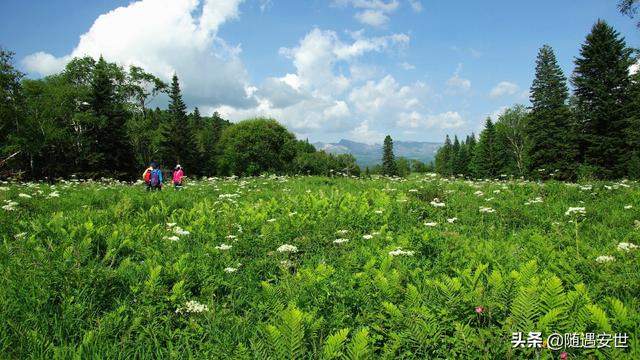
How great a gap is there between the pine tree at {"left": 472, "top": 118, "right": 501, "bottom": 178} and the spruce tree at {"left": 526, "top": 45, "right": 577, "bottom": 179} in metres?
35.4

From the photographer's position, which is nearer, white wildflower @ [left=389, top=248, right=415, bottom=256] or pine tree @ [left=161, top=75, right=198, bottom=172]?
white wildflower @ [left=389, top=248, right=415, bottom=256]

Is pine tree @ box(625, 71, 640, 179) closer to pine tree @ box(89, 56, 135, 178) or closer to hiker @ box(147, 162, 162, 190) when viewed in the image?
hiker @ box(147, 162, 162, 190)

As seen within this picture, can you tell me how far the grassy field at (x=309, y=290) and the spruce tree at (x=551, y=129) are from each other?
37.0m

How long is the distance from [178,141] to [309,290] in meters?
64.6

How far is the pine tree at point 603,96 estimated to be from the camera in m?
36.3

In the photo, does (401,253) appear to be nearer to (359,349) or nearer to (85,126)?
(359,349)

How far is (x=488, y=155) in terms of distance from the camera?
8294 cm

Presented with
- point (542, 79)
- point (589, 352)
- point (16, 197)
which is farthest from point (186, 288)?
point (542, 79)

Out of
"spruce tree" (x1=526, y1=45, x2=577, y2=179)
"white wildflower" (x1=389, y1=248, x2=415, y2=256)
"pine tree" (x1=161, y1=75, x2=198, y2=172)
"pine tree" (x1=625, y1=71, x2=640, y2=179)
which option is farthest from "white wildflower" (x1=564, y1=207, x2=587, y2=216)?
"pine tree" (x1=161, y1=75, x2=198, y2=172)

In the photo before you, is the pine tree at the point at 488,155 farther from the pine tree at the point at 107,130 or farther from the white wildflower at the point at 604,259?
the white wildflower at the point at 604,259

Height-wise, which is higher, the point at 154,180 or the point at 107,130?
the point at 107,130

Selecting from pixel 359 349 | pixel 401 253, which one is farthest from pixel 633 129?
pixel 359 349

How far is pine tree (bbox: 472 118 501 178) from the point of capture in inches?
3162

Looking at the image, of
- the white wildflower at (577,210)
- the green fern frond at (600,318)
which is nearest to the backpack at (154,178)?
the white wildflower at (577,210)
